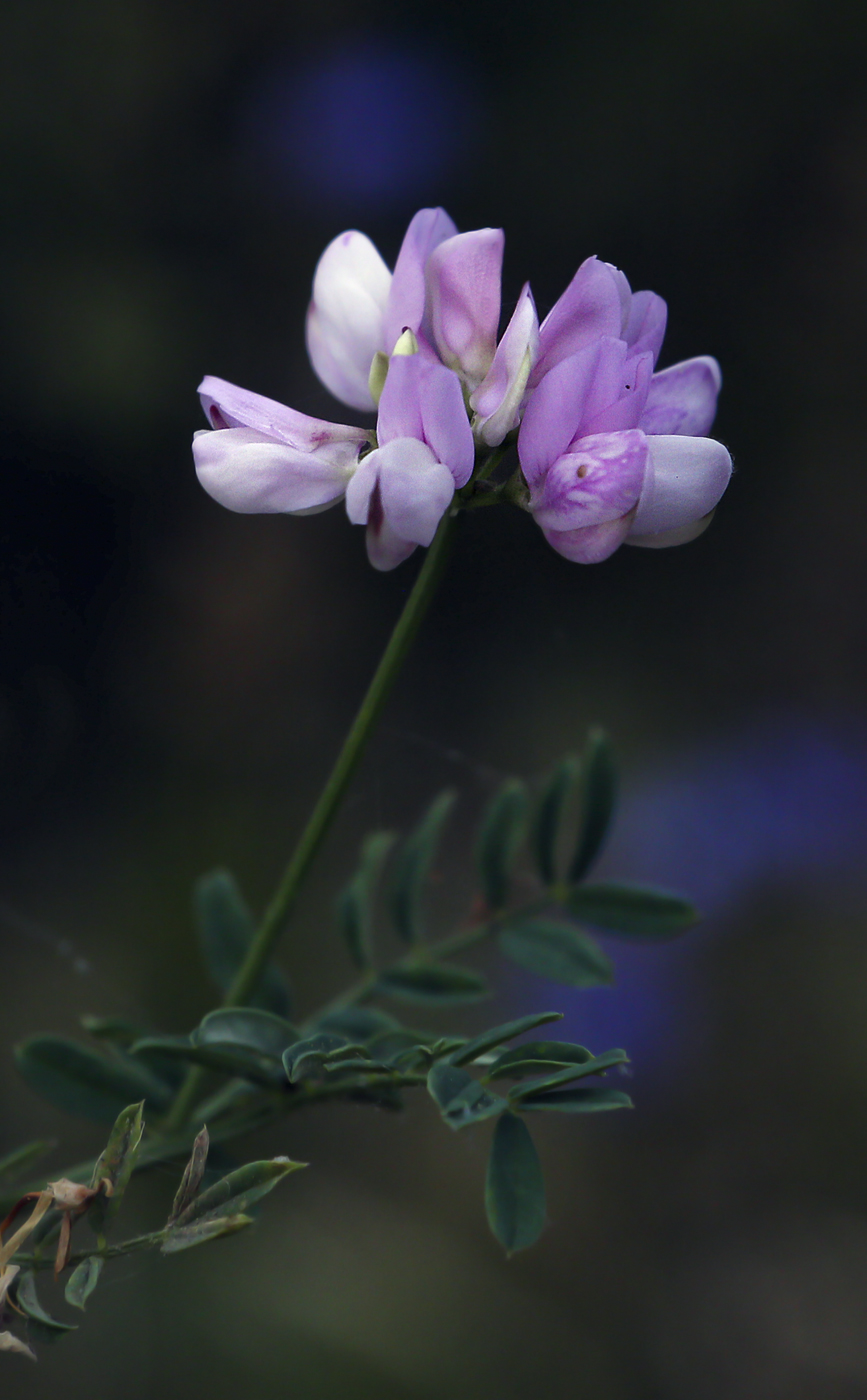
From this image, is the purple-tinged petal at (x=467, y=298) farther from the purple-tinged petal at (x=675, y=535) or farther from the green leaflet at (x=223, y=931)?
the green leaflet at (x=223, y=931)

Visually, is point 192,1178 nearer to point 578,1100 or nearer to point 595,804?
point 578,1100

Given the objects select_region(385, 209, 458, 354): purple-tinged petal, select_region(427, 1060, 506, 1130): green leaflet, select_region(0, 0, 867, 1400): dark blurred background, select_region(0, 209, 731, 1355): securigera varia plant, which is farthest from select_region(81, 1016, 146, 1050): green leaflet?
select_region(0, 0, 867, 1400): dark blurred background

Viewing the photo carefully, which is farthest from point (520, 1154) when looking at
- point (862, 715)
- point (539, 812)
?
point (862, 715)

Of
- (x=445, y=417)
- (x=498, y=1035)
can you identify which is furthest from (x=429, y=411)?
(x=498, y=1035)

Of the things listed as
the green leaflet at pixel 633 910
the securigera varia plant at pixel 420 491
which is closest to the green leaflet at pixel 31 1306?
the securigera varia plant at pixel 420 491

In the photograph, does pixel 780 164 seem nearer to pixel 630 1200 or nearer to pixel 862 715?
pixel 862 715

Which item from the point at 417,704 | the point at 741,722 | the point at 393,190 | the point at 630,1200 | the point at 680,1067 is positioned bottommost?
the point at 630,1200
